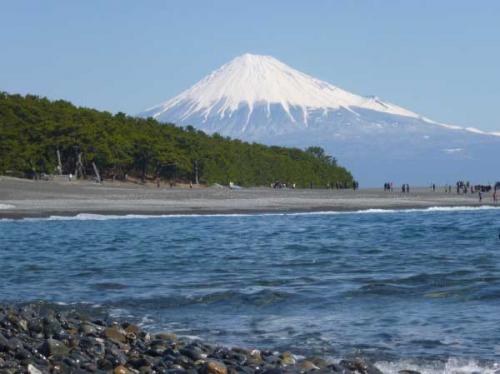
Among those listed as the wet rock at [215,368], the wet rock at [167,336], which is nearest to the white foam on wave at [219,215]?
the wet rock at [167,336]

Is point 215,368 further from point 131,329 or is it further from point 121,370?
point 131,329

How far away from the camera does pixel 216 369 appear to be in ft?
32.9

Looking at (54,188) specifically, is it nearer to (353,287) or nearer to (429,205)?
(429,205)

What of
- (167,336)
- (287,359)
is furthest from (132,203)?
(287,359)

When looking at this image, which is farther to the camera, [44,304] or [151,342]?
[44,304]

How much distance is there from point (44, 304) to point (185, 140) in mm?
77158

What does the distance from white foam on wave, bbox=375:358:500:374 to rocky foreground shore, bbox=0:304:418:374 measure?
0.75 ft

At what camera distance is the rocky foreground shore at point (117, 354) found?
9.91 meters

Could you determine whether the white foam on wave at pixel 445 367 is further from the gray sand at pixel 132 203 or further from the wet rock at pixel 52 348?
the gray sand at pixel 132 203

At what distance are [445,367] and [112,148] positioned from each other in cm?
6842

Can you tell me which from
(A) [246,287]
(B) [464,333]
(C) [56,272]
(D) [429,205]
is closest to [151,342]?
(B) [464,333]

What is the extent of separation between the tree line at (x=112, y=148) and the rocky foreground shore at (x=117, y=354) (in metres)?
58.6

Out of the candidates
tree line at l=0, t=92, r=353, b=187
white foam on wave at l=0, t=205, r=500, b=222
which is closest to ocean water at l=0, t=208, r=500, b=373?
white foam on wave at l=0, t=205, r=500, b=222

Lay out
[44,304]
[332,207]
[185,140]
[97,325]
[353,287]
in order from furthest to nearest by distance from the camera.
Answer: [185,140], [332,207], [353,287], [44,304], [97,325]
